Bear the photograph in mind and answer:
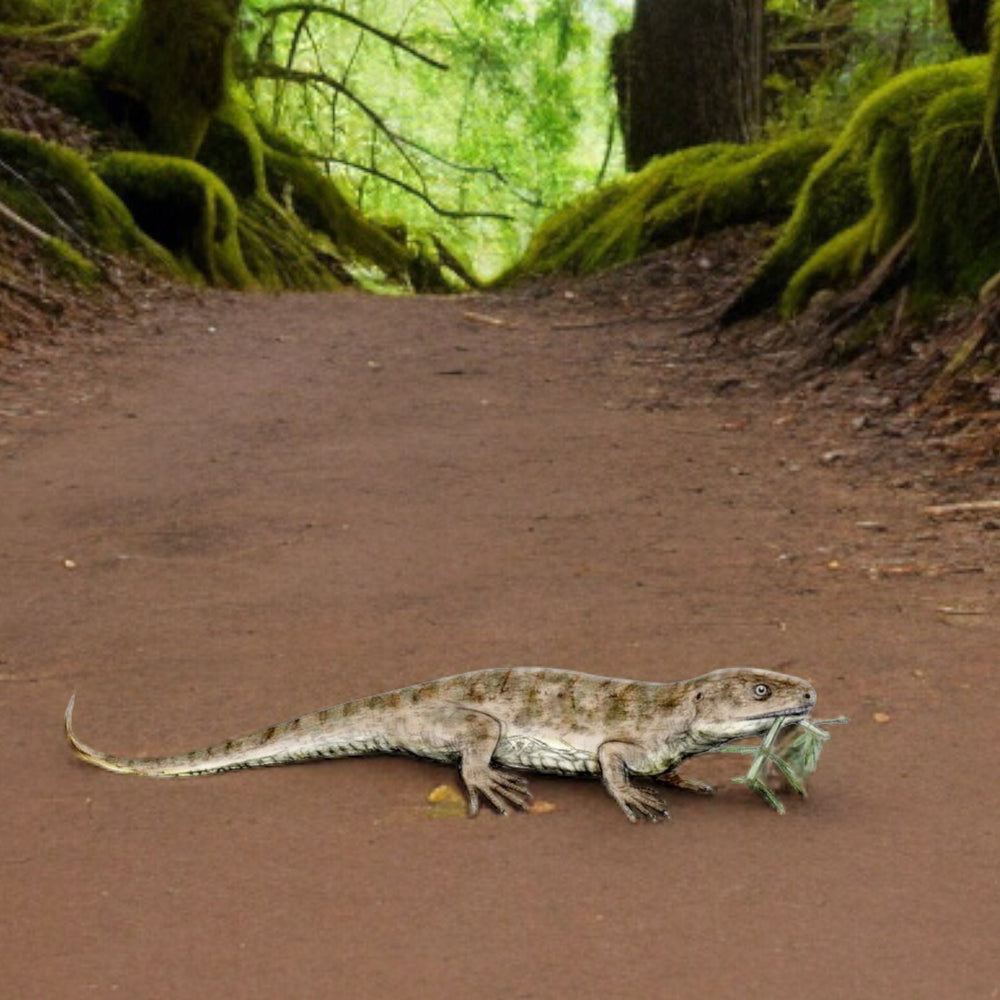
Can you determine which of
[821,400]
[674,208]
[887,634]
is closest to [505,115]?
[674,208]

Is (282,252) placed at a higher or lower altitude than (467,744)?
lower

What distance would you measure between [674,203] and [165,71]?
6.60 meters

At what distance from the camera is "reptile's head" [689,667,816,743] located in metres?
3.32

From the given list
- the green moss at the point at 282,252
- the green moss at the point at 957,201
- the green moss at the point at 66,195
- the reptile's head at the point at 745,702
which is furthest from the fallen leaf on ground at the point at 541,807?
the green moss at the point at 282,252

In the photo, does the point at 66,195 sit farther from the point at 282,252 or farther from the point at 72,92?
the point at 282,252

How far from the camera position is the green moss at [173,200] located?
1440cm

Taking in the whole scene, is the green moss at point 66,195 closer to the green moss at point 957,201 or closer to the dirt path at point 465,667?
the dirt path at point 465,667

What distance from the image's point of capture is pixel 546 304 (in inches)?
539

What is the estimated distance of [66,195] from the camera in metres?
12.8

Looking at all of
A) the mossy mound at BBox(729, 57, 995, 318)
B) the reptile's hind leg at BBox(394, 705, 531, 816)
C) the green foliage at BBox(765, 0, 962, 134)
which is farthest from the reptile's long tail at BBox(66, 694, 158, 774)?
the green foliage at BBox(765, 0, 962, 134)

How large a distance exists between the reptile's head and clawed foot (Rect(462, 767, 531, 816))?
0.46 m

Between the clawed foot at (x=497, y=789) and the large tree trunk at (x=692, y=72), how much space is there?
41.6 ft

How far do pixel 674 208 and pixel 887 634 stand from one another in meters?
9.89

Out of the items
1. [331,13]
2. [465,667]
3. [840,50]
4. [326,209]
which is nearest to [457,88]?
[331,13]
